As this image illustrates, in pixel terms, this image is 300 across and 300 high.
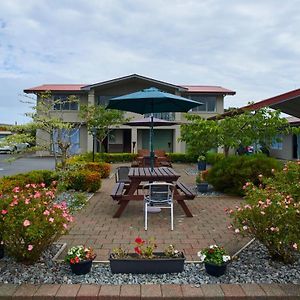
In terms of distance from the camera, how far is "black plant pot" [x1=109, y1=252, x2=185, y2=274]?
337 cm

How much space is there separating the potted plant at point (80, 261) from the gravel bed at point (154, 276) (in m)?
0.06

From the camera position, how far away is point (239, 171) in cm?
839

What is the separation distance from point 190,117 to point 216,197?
2.65m

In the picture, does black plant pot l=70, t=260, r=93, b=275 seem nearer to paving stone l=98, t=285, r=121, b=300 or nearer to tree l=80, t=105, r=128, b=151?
paving stone l=98, t=285, r=121, b=300

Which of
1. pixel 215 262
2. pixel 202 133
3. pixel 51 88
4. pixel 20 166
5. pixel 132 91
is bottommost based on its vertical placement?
pixel 20 166

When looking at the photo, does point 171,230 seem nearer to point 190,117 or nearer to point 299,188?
point 299,188

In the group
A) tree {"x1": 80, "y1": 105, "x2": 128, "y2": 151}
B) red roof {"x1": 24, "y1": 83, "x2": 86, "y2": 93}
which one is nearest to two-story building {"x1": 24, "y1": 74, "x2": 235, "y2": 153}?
red roof {"x1": 24, "y1": 83, "x2": 86, "y2": 93}

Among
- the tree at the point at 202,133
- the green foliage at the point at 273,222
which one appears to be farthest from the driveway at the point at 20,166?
the green foliage at the point at 273,222

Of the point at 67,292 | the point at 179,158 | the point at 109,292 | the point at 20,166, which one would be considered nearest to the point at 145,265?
the point at 109,292

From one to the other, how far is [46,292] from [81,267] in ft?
1.36

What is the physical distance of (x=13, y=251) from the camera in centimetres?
348

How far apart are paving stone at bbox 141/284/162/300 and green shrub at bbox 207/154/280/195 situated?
5.54 m

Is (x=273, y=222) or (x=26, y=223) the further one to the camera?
(x=273, y=222)

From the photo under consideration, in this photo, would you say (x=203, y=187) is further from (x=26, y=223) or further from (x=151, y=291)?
(x=26, y=223)
